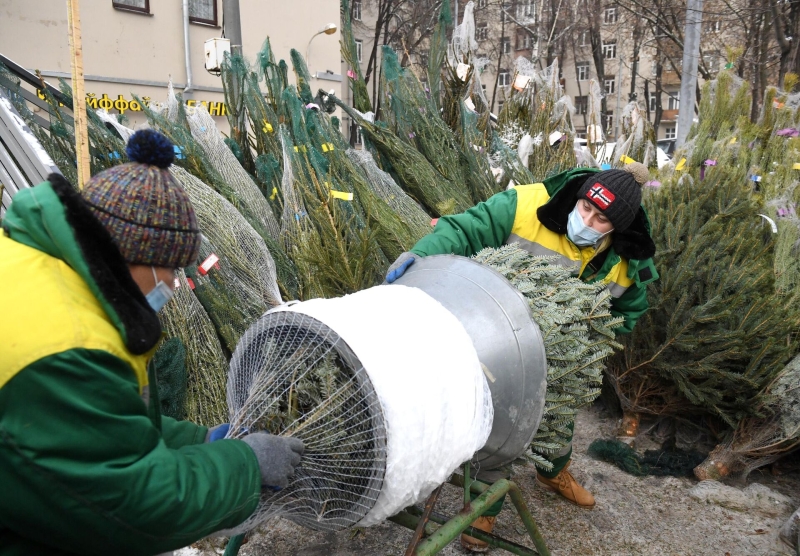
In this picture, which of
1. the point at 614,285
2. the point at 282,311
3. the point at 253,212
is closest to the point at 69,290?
the point at 282,311

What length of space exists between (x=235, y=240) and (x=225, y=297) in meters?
0.32

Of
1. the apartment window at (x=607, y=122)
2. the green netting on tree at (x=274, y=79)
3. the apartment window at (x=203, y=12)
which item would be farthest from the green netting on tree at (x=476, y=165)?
the apartment window at (x=203, y=12)

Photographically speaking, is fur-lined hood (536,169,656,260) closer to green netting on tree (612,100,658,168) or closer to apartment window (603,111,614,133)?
green netting on tree (612,100,658,168)

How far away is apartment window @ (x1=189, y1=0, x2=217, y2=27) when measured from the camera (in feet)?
34.1

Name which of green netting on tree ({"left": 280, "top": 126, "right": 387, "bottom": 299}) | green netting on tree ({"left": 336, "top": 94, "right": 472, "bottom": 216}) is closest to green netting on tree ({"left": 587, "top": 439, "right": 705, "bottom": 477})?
green netting on tree ({"left": 280, "top": 126, "right": 387, "bottom": 299})

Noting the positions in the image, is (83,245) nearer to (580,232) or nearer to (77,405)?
(77,405)

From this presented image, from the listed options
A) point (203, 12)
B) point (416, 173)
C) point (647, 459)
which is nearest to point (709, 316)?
point (647, 459)

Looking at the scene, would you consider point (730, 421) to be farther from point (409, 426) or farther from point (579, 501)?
point (409, 426)

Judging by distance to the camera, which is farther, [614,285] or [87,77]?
[87,77]

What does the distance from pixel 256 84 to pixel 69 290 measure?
371 cm

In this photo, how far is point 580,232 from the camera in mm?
Answer: 2357

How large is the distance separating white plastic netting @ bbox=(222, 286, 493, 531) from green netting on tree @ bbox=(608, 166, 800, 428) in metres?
2.00

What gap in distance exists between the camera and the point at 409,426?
1.29 m

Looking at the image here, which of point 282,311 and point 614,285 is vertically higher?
point 282,311
